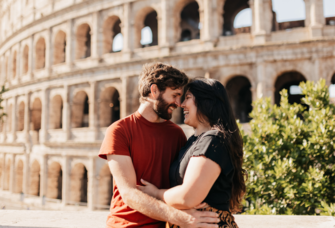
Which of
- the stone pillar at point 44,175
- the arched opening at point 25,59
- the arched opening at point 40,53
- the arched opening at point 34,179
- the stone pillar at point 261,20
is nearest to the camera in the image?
the stone pillar at point 261,20

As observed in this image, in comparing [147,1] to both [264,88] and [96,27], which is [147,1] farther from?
[264,88]

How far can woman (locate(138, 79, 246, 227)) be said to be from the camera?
1802 mm

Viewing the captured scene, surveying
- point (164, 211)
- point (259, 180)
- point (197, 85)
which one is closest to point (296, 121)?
point (259, 180)

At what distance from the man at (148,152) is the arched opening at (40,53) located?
59.9 feet

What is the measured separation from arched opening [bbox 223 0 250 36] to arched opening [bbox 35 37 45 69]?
39.5 feet

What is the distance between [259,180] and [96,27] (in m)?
12.8

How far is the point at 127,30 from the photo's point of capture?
14.4 metres

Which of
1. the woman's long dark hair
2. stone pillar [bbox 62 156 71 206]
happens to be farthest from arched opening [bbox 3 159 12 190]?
the woman's long dark hair

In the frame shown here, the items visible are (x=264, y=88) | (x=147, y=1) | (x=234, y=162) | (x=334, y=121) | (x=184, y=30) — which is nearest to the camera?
(x=234, y=162)

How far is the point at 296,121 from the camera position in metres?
6.08

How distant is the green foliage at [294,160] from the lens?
18.2 ft

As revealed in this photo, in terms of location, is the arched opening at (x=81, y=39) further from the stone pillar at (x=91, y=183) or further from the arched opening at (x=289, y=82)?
the arched opening at (x=289, y=82)

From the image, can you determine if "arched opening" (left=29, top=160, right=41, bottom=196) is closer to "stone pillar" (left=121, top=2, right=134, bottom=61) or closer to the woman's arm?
"stone pillar" (left=121, top=2, right=134, bottom=61)

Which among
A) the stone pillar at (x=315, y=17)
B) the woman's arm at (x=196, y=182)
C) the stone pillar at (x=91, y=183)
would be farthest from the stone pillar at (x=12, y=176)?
the woman's arm at (x=196, y=182)
